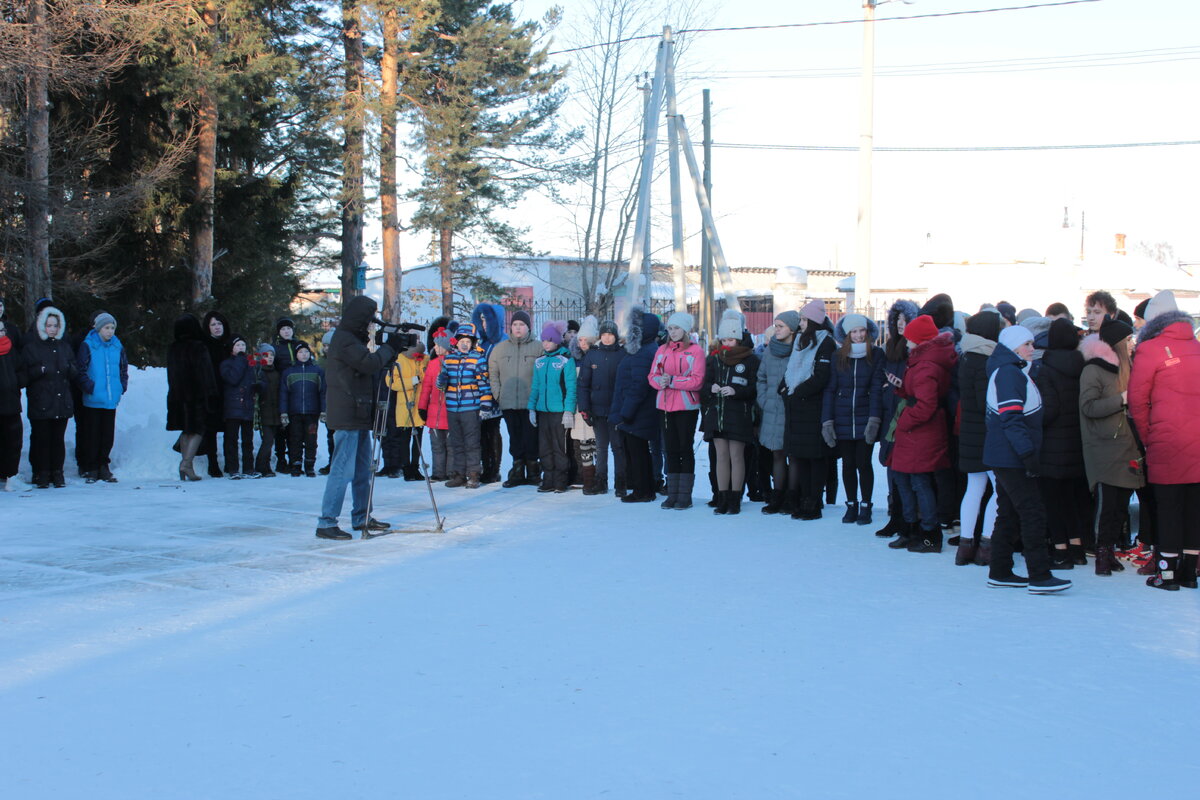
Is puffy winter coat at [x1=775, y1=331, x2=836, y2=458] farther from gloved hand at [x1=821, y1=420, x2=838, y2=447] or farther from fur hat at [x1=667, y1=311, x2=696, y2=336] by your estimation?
fur hat at [x1=667, y1=311, x2=696, y2=336]

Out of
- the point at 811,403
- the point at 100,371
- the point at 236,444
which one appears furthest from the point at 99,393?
the point at 811,403

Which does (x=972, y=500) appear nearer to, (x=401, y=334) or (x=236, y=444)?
(x=401, y=334)

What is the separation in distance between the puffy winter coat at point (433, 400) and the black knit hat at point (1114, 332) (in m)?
7.63

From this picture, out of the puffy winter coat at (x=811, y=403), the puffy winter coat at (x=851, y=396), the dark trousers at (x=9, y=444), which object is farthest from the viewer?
the dark trousers at (x=9, y=444)

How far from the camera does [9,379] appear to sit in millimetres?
12195

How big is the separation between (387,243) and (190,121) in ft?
22.2

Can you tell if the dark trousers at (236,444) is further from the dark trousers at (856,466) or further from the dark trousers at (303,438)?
the dark trousers at (856,466)

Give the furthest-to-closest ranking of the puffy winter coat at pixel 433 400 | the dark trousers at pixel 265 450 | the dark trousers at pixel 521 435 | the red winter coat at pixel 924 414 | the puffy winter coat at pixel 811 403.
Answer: the dark trousers at pixel 265 450 < the puffy winter coat at pixel 433 400 < the dark trousers at pixel 521 435 < the puffy winter coat at pixel 811 403 < the red winter coat at pixel 924 414

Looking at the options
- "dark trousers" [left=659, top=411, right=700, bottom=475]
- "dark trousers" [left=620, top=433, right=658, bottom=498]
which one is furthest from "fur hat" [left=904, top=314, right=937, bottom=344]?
"dark trousers" [left=620, top=433, right=658, bottom=498]

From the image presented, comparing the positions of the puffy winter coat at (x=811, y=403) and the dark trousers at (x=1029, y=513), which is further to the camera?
the puffy winter coat at (x=811, y=403)

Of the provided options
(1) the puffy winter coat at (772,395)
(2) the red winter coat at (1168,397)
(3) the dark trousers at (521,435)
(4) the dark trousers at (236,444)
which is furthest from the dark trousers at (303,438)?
(2) the red winter coat at (1168,397)

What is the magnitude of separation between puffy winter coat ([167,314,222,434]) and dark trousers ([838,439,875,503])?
8320mm

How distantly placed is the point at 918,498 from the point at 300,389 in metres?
8.77

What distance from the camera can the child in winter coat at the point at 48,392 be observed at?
12.5 meters
